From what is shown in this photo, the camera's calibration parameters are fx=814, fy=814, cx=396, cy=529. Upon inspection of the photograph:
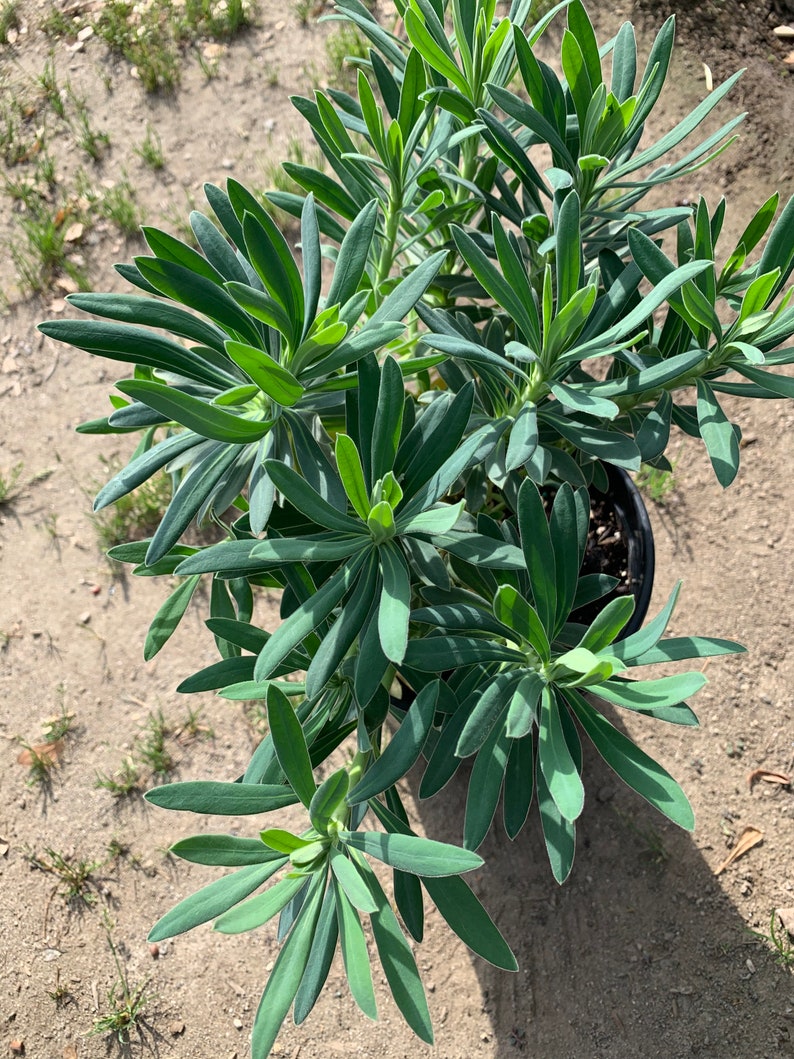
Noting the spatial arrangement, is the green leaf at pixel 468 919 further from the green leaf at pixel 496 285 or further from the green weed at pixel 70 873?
the green weed at pixel 70 873

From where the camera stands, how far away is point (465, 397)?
1232 mm

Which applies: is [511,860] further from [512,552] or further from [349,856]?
[512,552]

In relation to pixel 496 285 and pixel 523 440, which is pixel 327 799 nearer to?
pixel 523 440

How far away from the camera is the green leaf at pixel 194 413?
927mm

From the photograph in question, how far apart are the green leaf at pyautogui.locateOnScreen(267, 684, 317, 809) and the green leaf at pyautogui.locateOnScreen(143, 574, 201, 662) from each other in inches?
18.5

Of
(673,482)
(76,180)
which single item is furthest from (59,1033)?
(76,180)

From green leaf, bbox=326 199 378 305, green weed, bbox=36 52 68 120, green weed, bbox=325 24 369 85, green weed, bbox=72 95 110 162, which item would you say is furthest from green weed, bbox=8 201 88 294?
green leaf, bbox=326 199 378 305

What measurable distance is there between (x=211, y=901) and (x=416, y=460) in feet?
2.28

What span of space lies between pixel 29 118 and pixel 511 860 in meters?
3.26

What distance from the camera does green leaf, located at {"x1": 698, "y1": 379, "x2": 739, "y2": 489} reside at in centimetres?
127

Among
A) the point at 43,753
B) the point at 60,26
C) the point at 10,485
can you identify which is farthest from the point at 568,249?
the point at 60,26

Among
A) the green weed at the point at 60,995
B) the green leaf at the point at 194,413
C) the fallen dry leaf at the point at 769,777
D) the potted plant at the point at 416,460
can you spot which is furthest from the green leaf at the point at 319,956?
the fallen dry leaf at the point at 769,777

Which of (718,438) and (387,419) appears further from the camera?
(718,438)

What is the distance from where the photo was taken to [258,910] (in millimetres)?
1111
